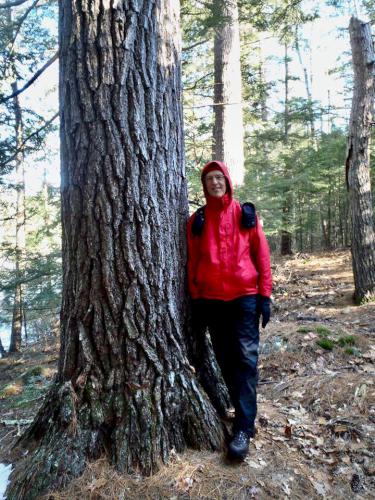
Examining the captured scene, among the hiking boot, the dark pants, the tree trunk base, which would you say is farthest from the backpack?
the hiking boot

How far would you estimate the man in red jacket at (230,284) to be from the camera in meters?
3.13

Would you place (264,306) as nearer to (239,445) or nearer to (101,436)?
(239,445)

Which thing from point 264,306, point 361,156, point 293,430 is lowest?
point 293,430

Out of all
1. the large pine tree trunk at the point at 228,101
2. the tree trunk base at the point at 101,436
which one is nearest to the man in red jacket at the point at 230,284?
the tree trunk base at the point at 101,436

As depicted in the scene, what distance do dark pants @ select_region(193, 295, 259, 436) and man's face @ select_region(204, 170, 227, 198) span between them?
3.02 feet

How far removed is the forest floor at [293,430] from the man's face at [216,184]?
6.79ft

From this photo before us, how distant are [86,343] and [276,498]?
169 centimetres

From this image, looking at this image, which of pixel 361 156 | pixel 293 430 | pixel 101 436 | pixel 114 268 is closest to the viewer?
pixel 101 436

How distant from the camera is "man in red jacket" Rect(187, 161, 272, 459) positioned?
3.13 m

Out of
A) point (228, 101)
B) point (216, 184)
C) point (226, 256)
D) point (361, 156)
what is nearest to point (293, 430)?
point (226, 256)

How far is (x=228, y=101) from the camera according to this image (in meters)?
7.74

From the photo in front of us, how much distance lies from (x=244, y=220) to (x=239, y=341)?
1.01m

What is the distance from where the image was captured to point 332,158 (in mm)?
14500

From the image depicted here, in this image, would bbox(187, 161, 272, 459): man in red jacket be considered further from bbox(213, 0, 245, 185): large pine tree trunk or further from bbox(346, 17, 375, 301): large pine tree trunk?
bbox(346, 17, 375, 301): large pine tree trunk
